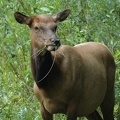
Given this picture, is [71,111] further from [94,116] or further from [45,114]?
[94,116]

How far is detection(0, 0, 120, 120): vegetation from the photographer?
11.7 meters

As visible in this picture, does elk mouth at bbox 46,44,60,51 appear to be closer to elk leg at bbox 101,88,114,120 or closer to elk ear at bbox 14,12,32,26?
elk ear at bbox 14,12,32,26

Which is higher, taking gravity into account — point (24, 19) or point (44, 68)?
point (24, 19)

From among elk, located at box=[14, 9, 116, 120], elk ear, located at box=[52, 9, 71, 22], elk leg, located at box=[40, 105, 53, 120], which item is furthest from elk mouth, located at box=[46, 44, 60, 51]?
elk leg, located at box=[40, 105, 53, 120]

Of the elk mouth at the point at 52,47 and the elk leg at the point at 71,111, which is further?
the elk leg at the point at 71,111

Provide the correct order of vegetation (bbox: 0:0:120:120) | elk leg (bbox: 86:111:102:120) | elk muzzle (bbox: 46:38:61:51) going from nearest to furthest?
1. elk muzzle (bbox: 46:38:61:51)
2. elk leg (bbox: 86:111:102:120)
3. vegetation (bbox: 0:0:120:120)

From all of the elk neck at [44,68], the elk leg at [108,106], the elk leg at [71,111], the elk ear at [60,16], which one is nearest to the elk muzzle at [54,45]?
the elk neck at [44,68]

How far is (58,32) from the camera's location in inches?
476

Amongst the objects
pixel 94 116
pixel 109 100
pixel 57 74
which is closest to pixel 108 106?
pixel 109 100

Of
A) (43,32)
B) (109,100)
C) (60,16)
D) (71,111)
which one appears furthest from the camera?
(109,100)

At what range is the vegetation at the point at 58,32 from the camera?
38.4 feet

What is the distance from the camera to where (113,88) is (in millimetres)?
10797

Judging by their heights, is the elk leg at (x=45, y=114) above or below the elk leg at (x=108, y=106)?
above

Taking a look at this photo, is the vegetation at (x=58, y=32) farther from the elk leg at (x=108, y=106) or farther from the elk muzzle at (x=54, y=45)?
the elk muzzle at (x=54, y=45)
